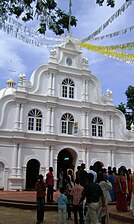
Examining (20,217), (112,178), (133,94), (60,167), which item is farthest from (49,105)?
(133,94)

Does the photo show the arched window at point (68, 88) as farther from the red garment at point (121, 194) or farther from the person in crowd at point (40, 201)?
the person in crowd at point (40, 201)

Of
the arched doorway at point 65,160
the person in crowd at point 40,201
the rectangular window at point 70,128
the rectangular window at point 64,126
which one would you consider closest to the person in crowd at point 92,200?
the person in crowd at point 40,201

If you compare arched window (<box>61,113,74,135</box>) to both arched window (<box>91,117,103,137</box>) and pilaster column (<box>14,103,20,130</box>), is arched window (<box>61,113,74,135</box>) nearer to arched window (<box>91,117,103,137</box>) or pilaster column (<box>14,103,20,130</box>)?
arched window (<box>91,117,103,137</box>)

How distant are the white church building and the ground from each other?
888 centimetres

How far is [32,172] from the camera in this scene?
22672mm

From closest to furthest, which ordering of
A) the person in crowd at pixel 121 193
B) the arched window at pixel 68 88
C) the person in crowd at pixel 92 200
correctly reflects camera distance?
1. the person in crowd at pixel 92 200
2. the person in crowd at pixel 121 193
3. the arched window at pixel 68 88

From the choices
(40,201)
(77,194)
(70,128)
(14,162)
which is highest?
(70,128)

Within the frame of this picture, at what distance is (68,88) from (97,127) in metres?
4.05

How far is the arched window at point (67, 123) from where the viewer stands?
2355cm

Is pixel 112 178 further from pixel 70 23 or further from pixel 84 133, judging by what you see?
pixel 84 133

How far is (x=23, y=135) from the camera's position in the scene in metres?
21.5

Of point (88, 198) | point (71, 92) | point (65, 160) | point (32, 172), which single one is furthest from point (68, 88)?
point (88, 198)

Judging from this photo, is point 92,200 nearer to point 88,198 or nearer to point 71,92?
point 88,198

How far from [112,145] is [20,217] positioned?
15649 millimetres
